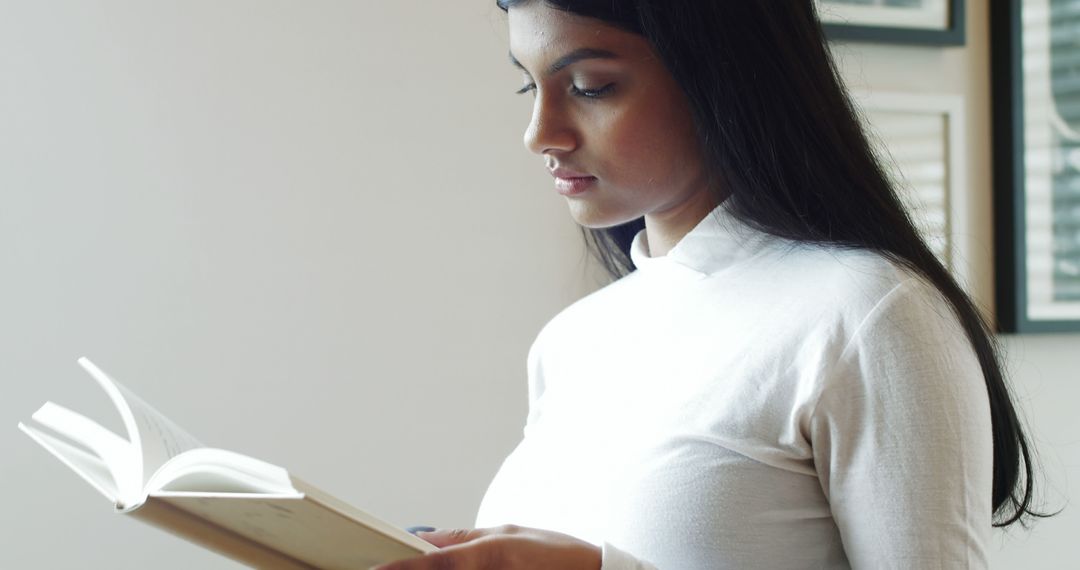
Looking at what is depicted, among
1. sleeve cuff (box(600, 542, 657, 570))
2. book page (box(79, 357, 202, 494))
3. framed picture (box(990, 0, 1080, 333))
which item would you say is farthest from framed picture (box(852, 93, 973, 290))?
book page (box(79, 357, 202, 494))

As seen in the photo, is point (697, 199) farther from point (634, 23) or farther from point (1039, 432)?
point (1039, 432)

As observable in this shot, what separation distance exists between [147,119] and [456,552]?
88 cm

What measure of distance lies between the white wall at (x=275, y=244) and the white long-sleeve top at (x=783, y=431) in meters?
0.57

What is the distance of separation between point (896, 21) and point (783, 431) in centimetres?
109

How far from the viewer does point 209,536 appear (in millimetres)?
650

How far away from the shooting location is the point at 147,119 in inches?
53.2

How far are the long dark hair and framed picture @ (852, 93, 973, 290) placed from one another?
885 millimetres

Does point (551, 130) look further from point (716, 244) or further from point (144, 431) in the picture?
point (144, 431)

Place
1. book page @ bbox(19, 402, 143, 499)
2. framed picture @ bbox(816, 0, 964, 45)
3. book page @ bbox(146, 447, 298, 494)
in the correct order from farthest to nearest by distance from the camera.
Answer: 1. framed picture @ bbox(816, 0, 964, 45)
2. book page @ bbox(19, 402, 143, 499)
3. book page @ bbox(146, 447, 298, 494)

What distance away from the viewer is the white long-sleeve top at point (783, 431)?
2.40 ft

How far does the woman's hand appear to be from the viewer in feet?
2.12

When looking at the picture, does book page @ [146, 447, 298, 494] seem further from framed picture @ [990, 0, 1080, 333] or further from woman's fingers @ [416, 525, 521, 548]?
framed picture @ [990, 0, 1080, 333]

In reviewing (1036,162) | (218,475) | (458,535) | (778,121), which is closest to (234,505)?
(218,475)

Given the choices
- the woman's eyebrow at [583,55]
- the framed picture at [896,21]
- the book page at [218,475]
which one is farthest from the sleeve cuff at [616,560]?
the framed picture at [896,21]
